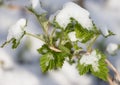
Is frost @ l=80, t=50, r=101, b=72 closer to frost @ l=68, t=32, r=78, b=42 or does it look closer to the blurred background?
frost @ l=68, t=32, r=78, b=42

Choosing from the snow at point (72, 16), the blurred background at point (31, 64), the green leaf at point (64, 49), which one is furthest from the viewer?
the blurred background at point (31, 64)

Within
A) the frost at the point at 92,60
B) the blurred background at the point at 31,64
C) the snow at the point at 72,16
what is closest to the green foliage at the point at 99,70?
the frost at the point at 92,60

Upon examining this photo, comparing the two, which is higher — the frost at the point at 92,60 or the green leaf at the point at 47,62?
the frost at the point at 92,60

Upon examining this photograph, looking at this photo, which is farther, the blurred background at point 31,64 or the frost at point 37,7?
the blurred background at point 31,64

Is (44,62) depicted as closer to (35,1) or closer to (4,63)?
(35,1)

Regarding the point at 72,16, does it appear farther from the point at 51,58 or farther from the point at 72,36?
the point at 51,58

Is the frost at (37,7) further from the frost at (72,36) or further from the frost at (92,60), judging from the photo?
the frost at (92,60)
